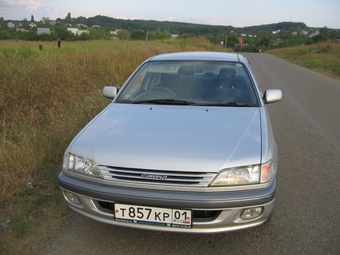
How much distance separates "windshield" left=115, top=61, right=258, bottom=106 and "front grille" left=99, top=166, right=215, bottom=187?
128 centimetres

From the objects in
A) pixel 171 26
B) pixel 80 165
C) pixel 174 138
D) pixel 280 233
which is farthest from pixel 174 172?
pixel 171 26

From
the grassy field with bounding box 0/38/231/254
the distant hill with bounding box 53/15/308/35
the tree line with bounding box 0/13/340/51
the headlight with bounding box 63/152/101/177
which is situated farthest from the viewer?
the distant hill with bounding box 53/15/308/35

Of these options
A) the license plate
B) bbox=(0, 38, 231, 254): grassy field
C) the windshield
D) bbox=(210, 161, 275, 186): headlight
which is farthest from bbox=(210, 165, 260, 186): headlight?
bbox=(0, 38, 231, 254): grassy field

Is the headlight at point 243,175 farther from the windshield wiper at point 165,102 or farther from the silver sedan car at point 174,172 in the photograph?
the windshield wiper at point 165,102

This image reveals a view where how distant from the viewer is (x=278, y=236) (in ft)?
8.79

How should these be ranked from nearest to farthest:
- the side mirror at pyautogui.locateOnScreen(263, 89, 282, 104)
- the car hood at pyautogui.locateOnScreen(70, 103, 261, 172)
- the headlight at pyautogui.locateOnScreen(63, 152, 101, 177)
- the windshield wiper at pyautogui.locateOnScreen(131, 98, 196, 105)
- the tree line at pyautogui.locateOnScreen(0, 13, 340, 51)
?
1. the car hood at pyautogui.locateOnScreen(70, 103, 261, 172)
2. the headlight at pyautogui.locateOnScreen(63, 152, 101, 177)
3. the windshield wiper at pyautogui.locateOnScreen(131, 98, 196, 105)
4. the side mirror at pyautogui.locateOnScreen(263, 89, 282, 104)
5. the tree line at pyautogui.locateOnScreen(0, 13, 340, 51)

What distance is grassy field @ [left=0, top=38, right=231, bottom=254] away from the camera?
9.98 feet

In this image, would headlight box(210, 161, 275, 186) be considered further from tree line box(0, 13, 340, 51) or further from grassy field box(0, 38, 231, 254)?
tree line box(0, 13, 340, 51)

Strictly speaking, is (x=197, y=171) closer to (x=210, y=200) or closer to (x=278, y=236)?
(x=210, y=200)

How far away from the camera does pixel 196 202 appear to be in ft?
7.17

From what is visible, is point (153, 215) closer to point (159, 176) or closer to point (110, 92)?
point (159, 176)

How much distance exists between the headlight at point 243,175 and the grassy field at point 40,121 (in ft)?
5.05

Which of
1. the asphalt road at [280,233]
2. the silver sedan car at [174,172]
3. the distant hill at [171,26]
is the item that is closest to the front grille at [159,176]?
the silver sedan car at [174,172]

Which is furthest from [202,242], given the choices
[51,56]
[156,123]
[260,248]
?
[51,56]
